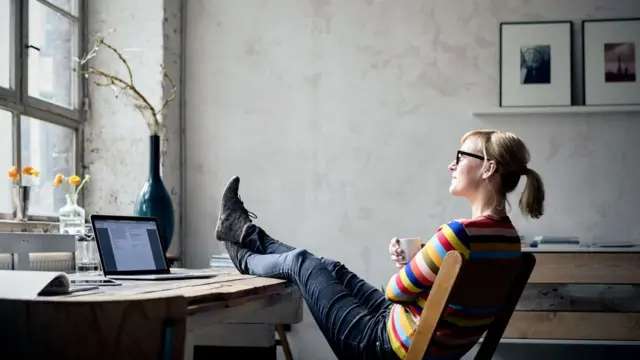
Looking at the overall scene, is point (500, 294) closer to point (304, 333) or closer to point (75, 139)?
point (304, 333)

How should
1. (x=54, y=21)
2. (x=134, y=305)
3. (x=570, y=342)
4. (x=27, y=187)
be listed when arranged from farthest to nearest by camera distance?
(x=54, y=21) → (x=570, y=342) → (x=27, y=187) → (x=134, y=305)

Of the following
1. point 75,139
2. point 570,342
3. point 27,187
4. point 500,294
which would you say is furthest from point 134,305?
point 75,139

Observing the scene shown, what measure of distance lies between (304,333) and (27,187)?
1.71 metres

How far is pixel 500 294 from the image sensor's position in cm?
210

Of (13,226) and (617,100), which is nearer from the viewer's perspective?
(13,226)

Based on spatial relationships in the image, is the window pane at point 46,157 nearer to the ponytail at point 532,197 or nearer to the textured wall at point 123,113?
the textured wall at point 123,113

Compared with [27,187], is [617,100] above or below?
above

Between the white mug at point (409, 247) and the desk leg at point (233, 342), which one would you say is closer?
the white mug at point (409, 247)

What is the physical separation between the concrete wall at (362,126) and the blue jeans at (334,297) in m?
1.61

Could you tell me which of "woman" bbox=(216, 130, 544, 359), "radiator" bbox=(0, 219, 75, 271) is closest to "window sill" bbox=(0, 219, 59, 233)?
"radiator" bbox=(0, 219, 75, 271)

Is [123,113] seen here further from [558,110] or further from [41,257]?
[558,110]

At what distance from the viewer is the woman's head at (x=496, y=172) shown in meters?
2.36

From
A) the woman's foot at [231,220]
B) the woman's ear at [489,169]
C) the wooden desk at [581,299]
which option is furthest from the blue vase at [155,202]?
the wooden desk at [581,299]

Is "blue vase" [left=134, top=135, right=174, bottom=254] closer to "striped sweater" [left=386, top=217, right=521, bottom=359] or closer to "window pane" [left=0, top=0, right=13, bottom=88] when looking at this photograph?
"window pane" [left=0, top=0, right=13, bottom=88]
